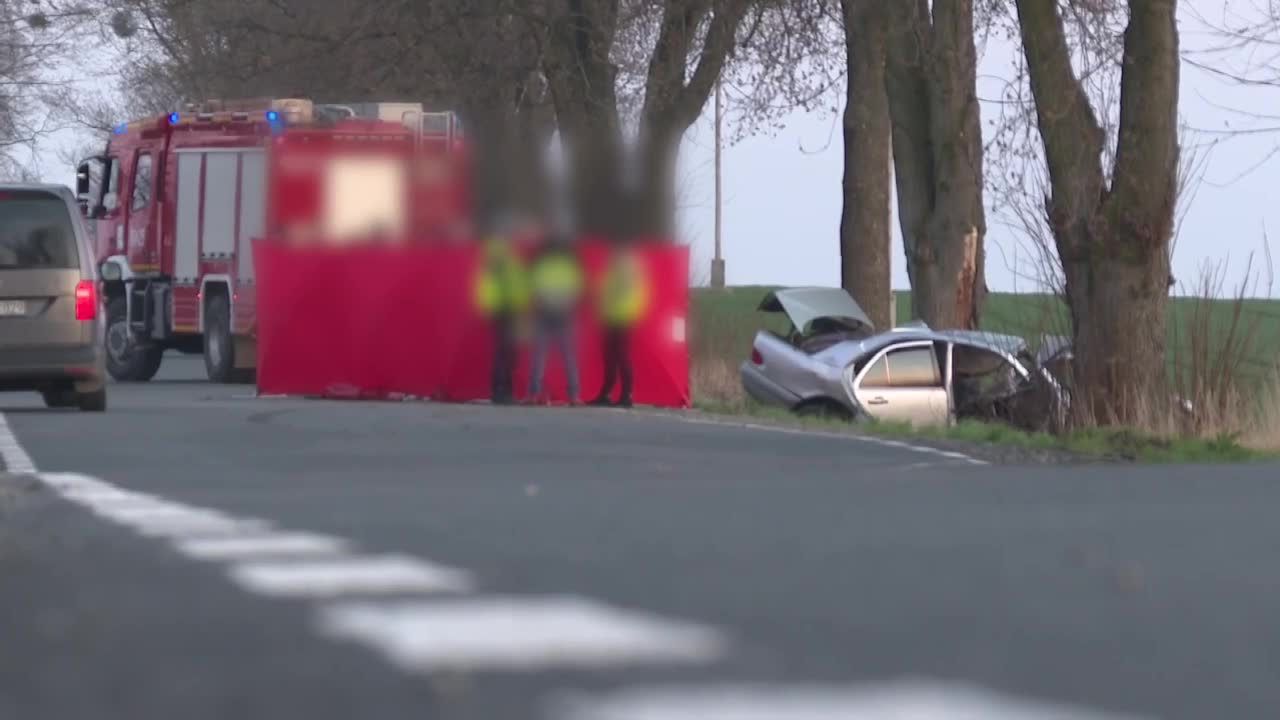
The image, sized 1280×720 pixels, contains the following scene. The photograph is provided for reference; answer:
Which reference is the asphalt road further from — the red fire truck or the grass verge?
the red fire truck

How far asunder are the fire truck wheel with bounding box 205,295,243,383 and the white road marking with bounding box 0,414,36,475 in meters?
13.1

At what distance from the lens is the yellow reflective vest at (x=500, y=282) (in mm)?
15977

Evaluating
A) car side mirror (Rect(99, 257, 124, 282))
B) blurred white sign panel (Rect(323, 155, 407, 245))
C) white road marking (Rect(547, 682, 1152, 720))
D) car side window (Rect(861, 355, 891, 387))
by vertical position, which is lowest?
white road marking (Rect(547, 682, 1152, 720))

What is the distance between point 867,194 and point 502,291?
1597cm

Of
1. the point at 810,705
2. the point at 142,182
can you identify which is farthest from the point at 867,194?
the point at 810,705

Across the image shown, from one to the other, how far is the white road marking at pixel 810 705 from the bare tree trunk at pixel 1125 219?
15.5 meters

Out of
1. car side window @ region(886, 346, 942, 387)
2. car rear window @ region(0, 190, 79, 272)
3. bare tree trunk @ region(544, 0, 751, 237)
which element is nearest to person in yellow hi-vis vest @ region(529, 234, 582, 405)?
car rear window @ region(0, 190, 79, 272)

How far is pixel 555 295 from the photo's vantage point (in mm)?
16578

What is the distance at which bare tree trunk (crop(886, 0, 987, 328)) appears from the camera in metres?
29.0

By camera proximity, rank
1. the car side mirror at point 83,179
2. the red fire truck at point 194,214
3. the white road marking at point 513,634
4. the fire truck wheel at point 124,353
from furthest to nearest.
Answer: the fire truck wheel at point 124,353
the car side mirror at point 83,179
the red fire truck at point 194,214
the white road marking at point 513,634

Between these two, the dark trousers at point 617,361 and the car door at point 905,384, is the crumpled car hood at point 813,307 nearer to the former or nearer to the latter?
the car door at point 905,384

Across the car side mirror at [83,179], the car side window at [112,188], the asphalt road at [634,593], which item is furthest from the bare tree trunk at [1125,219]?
the car side mirror at [83,179]

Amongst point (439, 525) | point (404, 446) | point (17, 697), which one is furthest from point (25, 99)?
point (17, 697)

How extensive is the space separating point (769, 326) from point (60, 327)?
11775 mm
